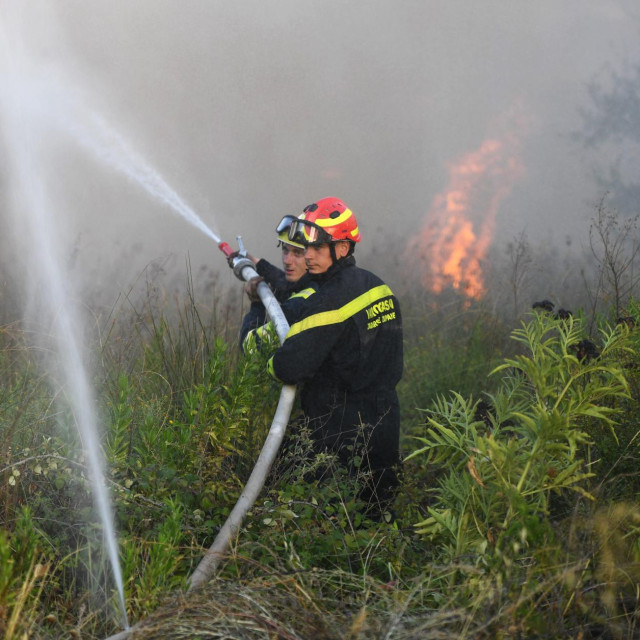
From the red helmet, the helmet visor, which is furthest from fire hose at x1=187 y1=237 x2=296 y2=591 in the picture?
the red helmet

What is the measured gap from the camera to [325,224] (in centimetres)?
458

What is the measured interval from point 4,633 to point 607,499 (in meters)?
2.50

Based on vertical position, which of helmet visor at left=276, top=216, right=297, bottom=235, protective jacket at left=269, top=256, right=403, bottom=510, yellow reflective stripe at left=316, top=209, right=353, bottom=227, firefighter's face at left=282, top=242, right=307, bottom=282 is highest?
helmet visor at left=276, top=216, right=297, bottom=235

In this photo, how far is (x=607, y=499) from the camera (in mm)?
3498

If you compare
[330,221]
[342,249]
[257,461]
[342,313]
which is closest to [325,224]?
[330,221]

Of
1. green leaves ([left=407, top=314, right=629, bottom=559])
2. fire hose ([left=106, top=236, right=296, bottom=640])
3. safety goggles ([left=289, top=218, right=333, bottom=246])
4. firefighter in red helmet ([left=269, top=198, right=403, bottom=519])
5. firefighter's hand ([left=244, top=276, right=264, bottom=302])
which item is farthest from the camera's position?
firefighter's hand ([left=244, top=276, right=264, bottom=302])

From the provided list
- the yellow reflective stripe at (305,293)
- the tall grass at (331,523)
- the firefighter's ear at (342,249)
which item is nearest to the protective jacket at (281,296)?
the yellow reflective stripe at (305,293)

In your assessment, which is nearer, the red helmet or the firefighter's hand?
the red helmet

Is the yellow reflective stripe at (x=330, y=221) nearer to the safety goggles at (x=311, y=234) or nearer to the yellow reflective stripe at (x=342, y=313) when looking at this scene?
the safety goggles at (x=311, y=234)

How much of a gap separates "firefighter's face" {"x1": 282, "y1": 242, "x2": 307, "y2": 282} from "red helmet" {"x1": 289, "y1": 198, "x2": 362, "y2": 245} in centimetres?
26

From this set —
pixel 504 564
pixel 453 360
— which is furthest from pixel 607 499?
pixel 453 360

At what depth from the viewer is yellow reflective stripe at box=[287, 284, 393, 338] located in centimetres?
423

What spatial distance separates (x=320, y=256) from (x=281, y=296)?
62 cm

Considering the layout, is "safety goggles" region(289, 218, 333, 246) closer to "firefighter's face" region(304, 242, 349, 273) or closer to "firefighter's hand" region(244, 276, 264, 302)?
"firefighter's face" region(304, 242, 349, 273)
